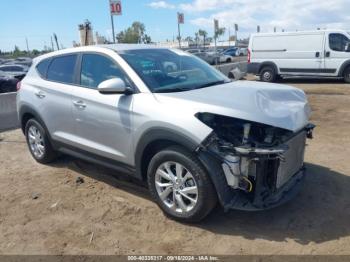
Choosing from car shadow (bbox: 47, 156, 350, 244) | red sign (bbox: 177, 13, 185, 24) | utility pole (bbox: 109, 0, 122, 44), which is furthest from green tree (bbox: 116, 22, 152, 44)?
car shadow (bbox: 47, 156, 350, 244)

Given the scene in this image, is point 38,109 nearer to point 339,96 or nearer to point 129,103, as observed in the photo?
point 129,103

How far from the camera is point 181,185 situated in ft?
12.2

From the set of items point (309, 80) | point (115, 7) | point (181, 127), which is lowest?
point (309, 80)

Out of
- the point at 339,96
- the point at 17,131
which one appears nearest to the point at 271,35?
the point at 339,96

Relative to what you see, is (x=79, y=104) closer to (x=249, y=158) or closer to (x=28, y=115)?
(x=28, y=115)

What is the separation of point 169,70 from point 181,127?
111 centimetres

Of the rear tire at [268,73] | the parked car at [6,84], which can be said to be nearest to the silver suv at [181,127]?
the parked car at [6,84]

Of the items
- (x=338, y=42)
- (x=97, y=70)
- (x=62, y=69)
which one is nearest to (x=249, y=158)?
(x=97, y=70)

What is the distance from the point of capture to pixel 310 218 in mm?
3871

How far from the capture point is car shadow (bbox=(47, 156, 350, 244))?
360cm

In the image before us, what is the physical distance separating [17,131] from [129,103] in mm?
5409

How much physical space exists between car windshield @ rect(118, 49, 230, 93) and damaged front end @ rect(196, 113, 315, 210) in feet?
2.53

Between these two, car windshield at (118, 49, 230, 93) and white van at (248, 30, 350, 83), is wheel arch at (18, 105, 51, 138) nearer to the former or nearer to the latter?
car windshield at (118, 49, 230, 93)

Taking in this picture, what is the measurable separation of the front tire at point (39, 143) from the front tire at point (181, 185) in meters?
2.32
